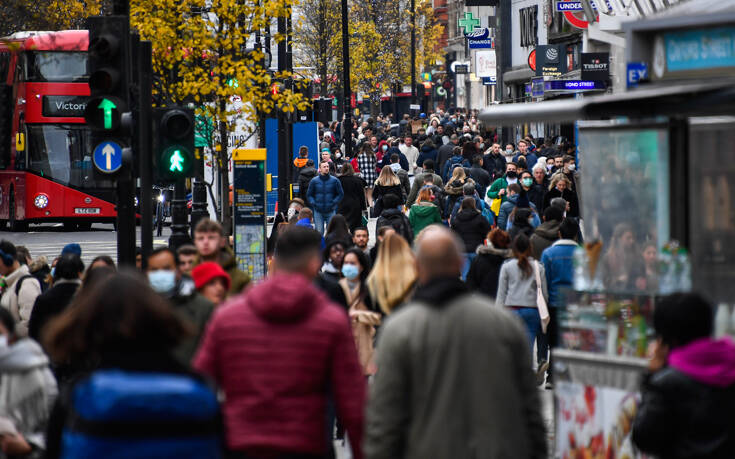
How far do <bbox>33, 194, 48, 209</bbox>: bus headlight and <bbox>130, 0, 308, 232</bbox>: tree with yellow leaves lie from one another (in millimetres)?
11618

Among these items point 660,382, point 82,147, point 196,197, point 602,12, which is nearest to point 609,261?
point 660,382

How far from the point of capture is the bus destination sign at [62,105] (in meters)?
30.0

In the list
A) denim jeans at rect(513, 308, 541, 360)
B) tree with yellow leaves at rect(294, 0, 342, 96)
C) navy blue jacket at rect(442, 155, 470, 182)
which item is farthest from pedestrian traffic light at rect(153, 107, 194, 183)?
tree with yellow leaves at rect(294, 0, 342, 96)

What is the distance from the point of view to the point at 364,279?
1068cm

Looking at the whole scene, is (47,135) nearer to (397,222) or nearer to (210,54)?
(210,54)

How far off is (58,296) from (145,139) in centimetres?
317

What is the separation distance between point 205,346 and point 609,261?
265cm

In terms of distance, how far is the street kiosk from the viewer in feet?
22.4

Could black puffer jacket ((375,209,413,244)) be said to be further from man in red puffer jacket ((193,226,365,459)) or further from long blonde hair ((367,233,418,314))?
man in red puffer jacket ((193,226,365,459))

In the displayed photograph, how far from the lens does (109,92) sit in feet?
36.9

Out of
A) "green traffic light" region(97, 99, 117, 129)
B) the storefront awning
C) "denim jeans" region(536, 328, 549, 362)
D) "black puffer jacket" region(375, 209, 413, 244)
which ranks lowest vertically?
"denim jeans" region(536, 328, 549, 362)

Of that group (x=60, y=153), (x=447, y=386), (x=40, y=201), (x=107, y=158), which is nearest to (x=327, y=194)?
(x=107, y=158)

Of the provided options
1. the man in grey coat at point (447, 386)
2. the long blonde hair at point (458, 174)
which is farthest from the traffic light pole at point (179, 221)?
the man in grey coat at point (447, 386)

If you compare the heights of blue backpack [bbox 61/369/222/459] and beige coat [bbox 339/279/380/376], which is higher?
blue backpack [bbox 61/369/222/459]
